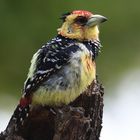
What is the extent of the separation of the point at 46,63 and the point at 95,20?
525 mm

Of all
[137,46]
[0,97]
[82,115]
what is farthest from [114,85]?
[82,115]

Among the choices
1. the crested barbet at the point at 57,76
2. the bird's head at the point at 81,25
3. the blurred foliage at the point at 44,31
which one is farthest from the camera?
the blurred foliage at the point at 44,31

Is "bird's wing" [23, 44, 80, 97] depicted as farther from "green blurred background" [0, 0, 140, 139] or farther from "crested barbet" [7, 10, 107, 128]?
"green blurred background" [0, 0, 140, 139]

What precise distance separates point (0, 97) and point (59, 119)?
16.2 feet

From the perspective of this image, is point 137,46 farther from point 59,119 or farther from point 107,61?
point 59,119

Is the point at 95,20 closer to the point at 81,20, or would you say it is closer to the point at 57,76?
the point at 81,20

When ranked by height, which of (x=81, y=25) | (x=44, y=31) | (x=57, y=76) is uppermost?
(x=44, y=31)

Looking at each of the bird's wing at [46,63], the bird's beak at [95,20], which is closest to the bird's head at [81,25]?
the bird's beak at [95,20]

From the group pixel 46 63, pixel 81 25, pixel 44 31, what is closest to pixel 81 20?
pixel 81 25

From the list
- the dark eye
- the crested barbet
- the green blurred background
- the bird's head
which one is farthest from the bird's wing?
the green blurred background

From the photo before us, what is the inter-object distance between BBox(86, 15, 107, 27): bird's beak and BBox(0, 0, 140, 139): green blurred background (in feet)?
9.95

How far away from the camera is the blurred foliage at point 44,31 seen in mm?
11141

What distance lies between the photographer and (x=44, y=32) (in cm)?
1109

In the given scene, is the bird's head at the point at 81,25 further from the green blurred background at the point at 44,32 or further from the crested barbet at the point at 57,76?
the green blurred background at the point at 44,32
